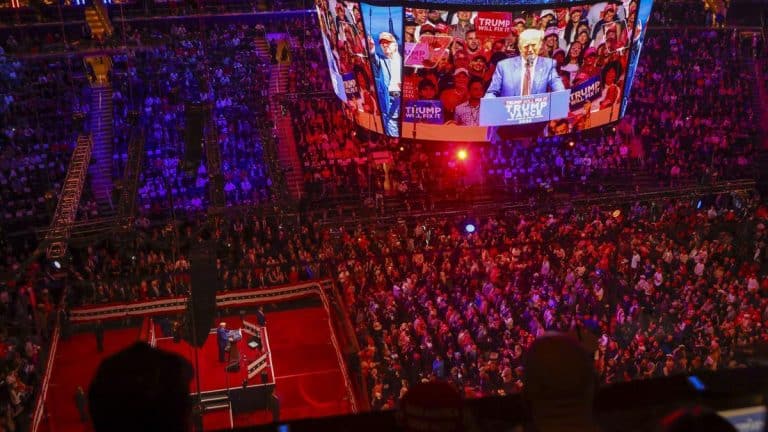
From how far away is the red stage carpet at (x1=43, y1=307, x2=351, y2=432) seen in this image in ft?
53.2

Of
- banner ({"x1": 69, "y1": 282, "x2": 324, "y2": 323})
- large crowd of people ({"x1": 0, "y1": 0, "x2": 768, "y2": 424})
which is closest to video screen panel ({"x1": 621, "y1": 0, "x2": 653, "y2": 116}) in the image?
large crowd of people ({"x1": 0, "y1": 0, "x2": 768, "y2": 424})

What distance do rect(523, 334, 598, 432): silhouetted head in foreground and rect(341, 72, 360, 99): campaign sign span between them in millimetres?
21263

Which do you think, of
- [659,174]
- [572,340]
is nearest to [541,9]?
[659,174]

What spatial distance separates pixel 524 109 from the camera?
2256cm

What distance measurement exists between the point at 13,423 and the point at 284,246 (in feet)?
28.1

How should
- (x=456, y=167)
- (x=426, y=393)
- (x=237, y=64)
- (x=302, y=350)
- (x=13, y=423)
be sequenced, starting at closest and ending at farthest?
(x=426, y=393)
(x=13, y=423)
(x=302, y=350)
(x=456, y=167)
(x=237, y=64)

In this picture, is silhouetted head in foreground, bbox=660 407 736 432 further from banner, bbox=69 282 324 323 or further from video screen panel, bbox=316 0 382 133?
video screen panel, bbox=316 0 382 133

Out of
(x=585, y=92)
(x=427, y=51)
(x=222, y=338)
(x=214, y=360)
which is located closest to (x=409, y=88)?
(x=427, y=51)

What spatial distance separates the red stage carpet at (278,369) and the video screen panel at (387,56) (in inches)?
245

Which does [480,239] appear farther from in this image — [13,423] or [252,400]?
[13,423]

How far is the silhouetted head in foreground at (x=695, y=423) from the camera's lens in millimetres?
2129

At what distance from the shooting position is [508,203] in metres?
23.4

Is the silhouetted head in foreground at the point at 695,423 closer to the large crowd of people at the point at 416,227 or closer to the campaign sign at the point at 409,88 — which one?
the large crowd of people at the point at 416,227

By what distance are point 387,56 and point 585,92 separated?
19.8 ft
